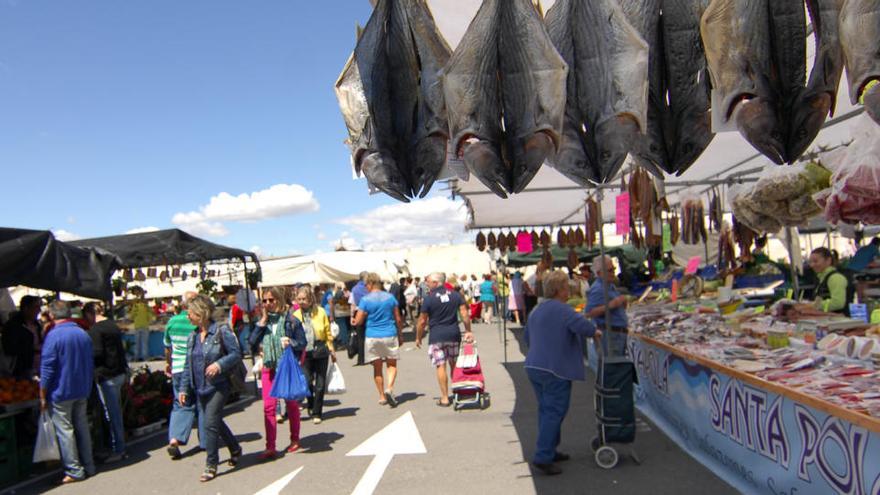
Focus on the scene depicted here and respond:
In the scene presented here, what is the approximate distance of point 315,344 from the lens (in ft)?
23.4

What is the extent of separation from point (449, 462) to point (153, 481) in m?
2.86

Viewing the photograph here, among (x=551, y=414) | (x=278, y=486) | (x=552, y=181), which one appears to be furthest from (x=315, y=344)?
(x=552, y=181)

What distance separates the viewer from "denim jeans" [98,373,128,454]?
6387 millimetres

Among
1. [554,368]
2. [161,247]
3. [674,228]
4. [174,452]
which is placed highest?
[161,247]

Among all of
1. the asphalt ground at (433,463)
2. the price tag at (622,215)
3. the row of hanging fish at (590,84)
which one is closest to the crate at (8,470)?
the asphalt ground at (433,463)

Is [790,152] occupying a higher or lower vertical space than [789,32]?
lower

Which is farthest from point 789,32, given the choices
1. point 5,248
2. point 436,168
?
point 5,248

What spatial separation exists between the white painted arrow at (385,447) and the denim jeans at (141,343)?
1173 cm

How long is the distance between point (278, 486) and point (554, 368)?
2656mm

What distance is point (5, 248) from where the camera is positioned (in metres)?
5.47

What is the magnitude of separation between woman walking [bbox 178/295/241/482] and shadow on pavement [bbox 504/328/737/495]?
116 inches

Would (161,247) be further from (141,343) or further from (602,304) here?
(141,343)

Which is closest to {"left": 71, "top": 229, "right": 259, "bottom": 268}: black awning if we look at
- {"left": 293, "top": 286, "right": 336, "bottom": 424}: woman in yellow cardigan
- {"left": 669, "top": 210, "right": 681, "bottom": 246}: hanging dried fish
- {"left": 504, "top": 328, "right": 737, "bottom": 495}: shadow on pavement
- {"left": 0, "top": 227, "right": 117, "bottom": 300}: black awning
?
{"left": 0, "top": 227, "right": 117, "bottom": 300}: black awning

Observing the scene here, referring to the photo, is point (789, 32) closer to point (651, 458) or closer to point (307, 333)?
point (651, 458)
